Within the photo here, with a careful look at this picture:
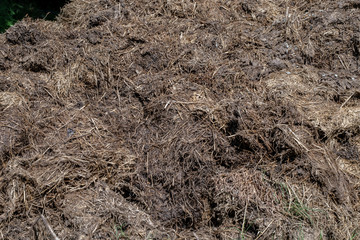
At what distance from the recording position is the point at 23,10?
5.46 meters

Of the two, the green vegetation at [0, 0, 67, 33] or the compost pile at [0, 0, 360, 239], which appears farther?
the green vegetation at [0, 0, 67, 33]

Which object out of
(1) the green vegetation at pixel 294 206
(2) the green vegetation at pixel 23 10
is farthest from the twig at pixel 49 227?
(2) the green vegetation at pixel 23 10

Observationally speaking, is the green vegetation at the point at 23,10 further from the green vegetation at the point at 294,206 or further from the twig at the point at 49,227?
the green vegetation at the point at 294,206

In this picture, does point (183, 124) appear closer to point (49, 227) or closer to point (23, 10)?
point (49, 227)

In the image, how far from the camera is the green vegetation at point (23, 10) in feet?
16.9

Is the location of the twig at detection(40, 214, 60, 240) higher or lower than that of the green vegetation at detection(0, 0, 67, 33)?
lower

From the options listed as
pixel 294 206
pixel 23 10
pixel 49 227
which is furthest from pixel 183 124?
pixel 23 10

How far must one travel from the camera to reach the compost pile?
103 inches

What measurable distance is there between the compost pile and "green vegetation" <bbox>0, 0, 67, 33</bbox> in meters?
1.38

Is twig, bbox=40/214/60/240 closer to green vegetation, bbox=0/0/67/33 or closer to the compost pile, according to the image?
the compost pile

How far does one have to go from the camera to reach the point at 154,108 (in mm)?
3193

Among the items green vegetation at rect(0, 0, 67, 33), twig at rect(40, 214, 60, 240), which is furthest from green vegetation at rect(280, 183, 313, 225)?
green vegetation at rect(0, 0, 67, 33)

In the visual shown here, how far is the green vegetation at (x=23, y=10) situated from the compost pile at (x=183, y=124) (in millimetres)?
1384

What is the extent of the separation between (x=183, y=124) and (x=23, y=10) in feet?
11.5
